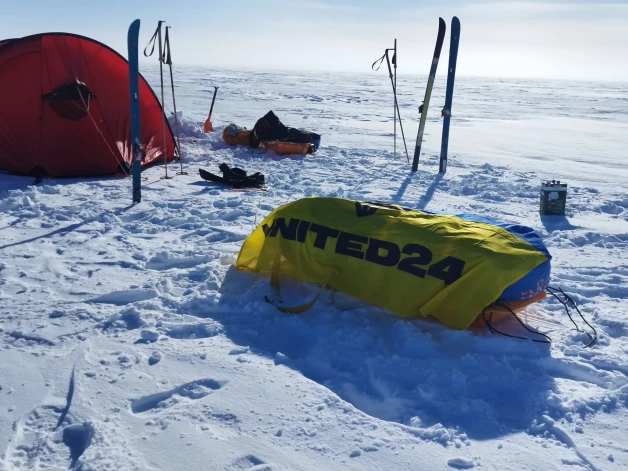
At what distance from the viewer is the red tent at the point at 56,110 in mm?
7246

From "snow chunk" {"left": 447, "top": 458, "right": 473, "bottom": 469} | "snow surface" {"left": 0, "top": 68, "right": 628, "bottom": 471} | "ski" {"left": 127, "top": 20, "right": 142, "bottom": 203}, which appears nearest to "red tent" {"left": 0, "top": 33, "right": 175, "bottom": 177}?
"snow surface" {"left": 0, "top": 68, "right": 628, "bottom": 471}

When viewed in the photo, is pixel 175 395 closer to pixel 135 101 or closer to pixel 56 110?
pixel 135 101

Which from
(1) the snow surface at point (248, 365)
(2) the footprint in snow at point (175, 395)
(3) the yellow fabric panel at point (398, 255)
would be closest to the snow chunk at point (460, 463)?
(1) the snow surface at point (248, 365)

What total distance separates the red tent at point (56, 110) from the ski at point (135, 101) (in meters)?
1.39

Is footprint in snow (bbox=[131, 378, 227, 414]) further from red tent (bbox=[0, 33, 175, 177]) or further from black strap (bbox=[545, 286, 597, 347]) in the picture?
red tent (bbox=[0, 33, 175, 177])

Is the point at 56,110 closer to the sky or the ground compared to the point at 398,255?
closer to the sky

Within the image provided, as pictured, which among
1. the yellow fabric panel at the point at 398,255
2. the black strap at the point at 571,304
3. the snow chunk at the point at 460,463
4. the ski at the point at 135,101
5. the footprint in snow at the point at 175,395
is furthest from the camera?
the ski at the point at 135,101

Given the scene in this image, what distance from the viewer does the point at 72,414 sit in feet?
8.47

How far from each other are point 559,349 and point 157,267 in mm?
2970

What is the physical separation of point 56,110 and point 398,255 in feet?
18.3

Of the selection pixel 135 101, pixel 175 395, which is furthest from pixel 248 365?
pixel 135 101

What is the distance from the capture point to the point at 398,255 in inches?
141

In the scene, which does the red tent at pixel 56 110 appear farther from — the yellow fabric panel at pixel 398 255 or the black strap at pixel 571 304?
the black strap at pixel 571 304

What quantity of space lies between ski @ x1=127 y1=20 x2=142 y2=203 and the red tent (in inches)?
54.8
